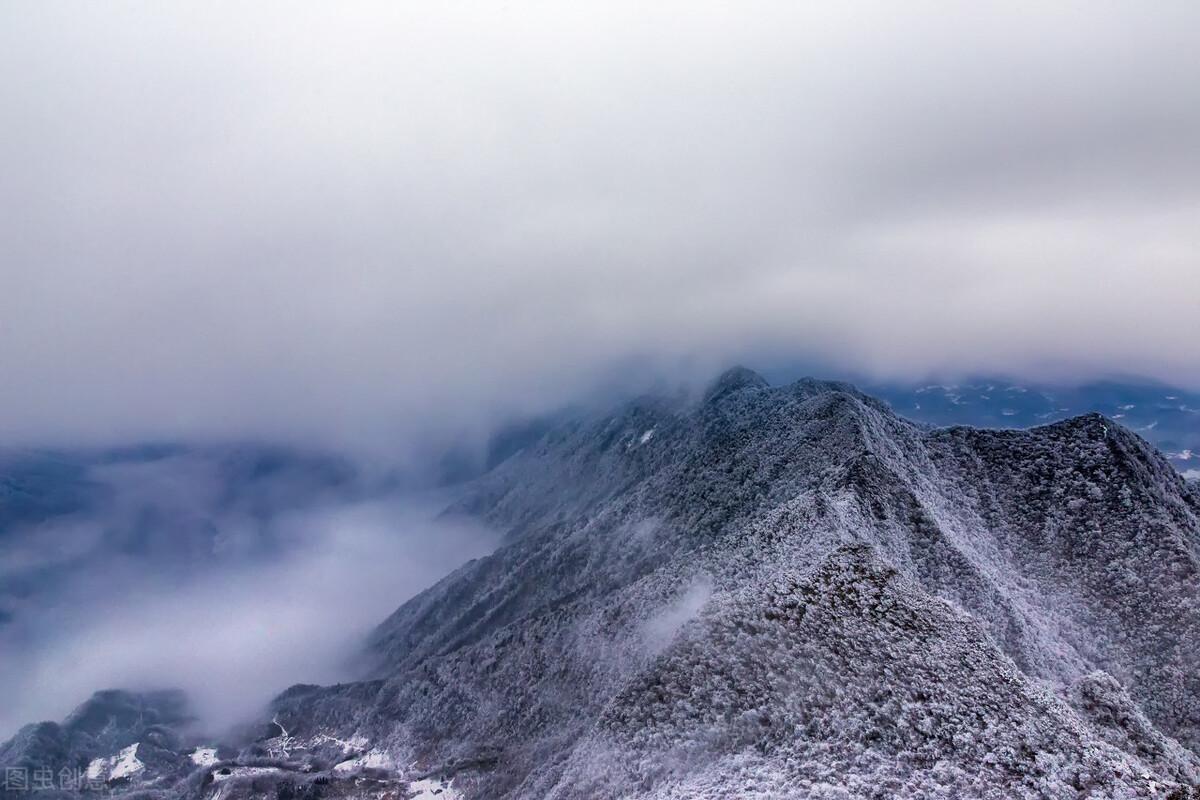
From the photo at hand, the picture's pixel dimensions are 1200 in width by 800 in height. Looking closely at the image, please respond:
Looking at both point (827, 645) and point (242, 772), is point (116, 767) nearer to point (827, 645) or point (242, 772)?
point (242, 772)

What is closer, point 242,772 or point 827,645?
point 827,645

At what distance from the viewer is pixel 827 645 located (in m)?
60.2

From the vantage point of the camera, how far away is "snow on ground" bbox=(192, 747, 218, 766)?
17375 centimetres

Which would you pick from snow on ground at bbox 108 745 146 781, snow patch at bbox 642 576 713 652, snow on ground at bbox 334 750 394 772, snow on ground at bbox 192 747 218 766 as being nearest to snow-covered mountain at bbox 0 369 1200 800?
snow patch at bbox 642 576 713 652

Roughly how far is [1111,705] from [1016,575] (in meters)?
29.9

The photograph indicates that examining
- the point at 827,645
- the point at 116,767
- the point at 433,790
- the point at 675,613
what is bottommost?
the point at 433,790

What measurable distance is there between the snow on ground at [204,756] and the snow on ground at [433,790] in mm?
95649

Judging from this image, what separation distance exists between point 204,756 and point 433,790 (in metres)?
112

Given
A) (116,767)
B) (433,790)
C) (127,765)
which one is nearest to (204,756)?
(127,765)

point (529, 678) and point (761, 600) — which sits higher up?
point (761, 600)

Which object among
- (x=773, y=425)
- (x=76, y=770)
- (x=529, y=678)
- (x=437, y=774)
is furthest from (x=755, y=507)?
(x=76, y=770)

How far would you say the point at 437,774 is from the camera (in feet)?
372

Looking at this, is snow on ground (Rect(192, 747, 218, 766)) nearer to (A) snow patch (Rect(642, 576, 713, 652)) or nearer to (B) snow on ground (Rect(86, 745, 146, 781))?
(B) snow on ground (Rect(86, 745, 146, 781))

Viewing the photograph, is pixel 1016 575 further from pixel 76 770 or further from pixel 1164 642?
pixel 76 770
